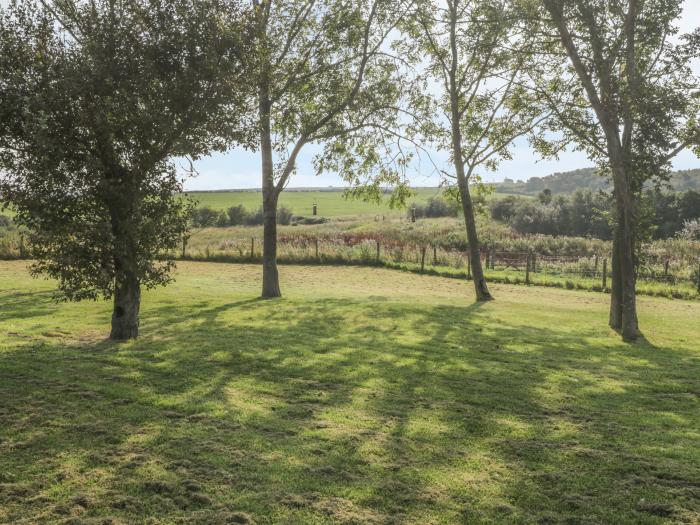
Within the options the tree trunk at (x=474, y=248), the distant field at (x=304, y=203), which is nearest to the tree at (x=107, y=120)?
the tree trunk at (x=474, y=248)

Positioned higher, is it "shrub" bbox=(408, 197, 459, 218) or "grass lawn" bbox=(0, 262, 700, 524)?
"shrub" bbox=(408, 197, 459, 218)

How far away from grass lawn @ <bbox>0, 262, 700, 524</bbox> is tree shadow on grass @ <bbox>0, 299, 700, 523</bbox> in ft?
0.10

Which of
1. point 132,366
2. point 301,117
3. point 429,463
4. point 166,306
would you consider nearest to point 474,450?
point 429,463

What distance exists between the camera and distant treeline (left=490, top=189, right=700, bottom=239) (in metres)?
61.2

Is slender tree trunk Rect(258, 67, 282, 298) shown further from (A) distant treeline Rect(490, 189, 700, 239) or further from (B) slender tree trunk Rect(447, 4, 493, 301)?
(A) distant treeline Rect(490, 189, 700, 239)

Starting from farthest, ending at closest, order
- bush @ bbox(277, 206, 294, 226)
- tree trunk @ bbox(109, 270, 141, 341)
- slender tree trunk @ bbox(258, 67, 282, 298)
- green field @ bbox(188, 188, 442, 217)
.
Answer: green field @ bbox(188, 188, 442, 217), bush @ bbox(277, 206, 294, 226), slender tree trunk @ bbox(258, 67, 282, 298), tree trunk @ bbox(109, 270, 141, 341)

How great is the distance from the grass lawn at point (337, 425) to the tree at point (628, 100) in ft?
11.7

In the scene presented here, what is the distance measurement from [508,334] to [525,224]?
183ft

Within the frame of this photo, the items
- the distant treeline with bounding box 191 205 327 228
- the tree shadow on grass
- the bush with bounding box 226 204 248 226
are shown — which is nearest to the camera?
the tree shadow on grass

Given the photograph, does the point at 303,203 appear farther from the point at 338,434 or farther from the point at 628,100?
the point at 338,434

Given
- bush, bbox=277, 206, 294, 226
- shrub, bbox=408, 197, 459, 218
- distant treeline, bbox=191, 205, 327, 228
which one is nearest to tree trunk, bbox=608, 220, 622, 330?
shrub, bbox=408, 197, 459, 218

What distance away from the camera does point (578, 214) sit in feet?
221

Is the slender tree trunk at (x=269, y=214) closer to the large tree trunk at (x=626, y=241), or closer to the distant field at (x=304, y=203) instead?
the large tree trunk at (x=626, y=241)

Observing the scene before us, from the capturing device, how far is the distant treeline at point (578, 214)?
61250 mm
